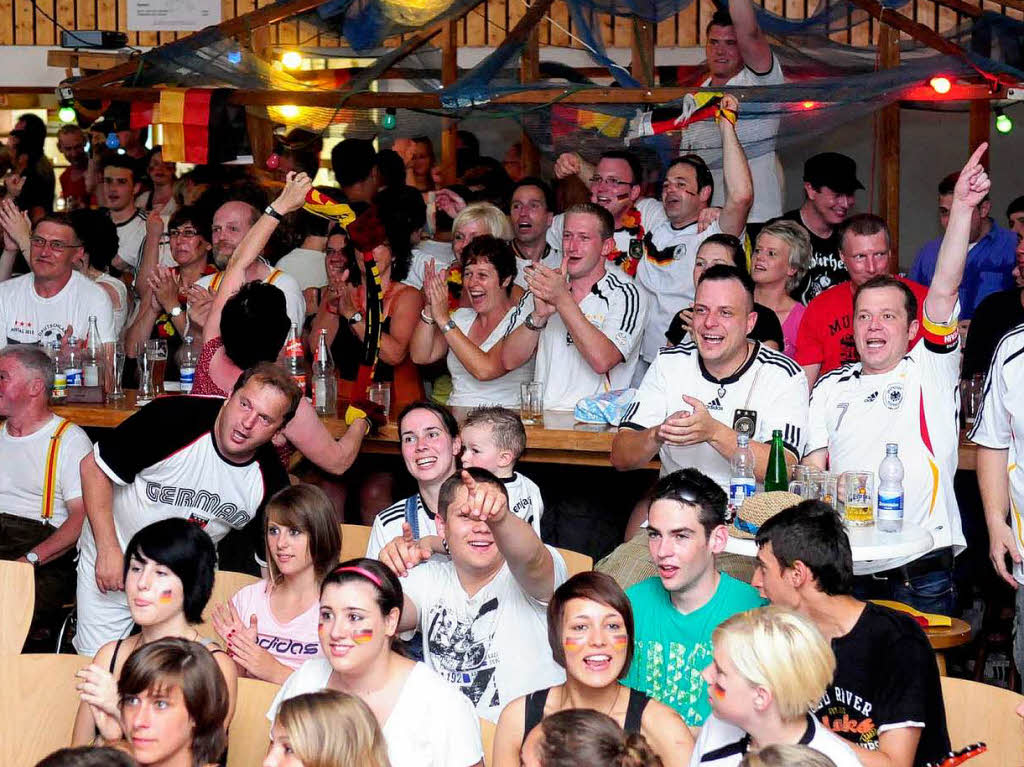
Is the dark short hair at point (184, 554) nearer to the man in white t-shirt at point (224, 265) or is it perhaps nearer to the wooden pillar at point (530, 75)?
the man in white t-shirt at point (224, 265)

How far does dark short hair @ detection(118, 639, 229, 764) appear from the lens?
10.4 ft

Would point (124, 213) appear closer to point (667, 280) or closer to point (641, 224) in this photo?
point (641, 224)

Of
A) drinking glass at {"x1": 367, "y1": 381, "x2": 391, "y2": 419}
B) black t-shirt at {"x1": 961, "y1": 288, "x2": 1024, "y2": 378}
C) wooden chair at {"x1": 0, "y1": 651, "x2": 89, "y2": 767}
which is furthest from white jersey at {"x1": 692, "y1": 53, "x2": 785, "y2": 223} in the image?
wooden chair at {"x1": 0, "y1": 651, "x2": 89, "y2": 767}

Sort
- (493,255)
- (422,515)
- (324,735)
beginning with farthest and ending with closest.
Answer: (493,255)
(422,515)
(324,735)

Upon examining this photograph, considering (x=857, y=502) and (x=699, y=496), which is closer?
(x=699, y=496)

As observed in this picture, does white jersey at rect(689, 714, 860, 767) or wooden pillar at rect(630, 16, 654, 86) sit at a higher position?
wooden pillar at rect(630, 16, 654, 86)

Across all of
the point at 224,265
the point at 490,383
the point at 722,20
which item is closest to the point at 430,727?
the point at 490,383

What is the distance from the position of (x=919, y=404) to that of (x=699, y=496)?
1127 millimetres

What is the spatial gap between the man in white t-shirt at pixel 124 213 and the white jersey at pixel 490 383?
2.83 m

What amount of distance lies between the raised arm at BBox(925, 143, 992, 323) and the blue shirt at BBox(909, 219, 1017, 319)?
267 centimetres

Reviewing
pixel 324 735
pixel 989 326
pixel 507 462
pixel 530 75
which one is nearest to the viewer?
pixel 324 735

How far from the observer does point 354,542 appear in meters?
4.44

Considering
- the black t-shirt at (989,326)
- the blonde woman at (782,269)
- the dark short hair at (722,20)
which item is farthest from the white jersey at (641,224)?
the black t-shirt at (989,326)

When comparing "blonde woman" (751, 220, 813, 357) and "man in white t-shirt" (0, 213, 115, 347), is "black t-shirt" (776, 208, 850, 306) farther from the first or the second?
"man in white t-shirt" (0, 213, 115, 347)
